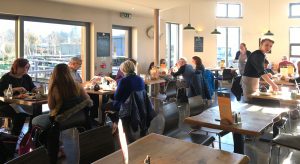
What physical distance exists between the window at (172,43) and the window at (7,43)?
5.43 metres

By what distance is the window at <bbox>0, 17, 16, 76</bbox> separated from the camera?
19.3 ft

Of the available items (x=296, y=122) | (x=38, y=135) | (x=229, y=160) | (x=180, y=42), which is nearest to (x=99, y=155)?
(x=229, y=160)

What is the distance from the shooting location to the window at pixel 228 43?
1179cm

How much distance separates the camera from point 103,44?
794 centimetres

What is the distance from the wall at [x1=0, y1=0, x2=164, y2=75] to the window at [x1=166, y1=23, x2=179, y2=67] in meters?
0.98

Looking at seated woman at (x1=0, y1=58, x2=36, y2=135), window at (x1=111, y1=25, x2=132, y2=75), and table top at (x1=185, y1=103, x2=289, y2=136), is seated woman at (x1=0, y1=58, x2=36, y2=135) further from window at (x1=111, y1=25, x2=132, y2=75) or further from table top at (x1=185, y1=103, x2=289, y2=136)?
window at (x1=111, y1=25, x2=132, y2=75)

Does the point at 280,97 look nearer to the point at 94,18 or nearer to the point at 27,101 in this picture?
the point at 27,101

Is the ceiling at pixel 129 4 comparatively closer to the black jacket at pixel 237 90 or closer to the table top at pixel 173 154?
the black jacket at pixel 237 90

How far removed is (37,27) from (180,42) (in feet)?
18.2

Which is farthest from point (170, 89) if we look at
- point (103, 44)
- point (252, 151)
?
point (103, 44)

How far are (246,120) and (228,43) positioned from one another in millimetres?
9469

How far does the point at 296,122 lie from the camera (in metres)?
5.60

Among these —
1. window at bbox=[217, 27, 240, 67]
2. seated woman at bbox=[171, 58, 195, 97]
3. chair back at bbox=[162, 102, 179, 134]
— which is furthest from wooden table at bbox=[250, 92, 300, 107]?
window at bbox=[217, 27, 240, 67]

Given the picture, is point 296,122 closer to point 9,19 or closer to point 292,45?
point 9,19
